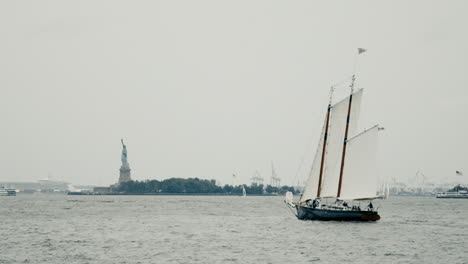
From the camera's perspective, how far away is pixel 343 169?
8938cm

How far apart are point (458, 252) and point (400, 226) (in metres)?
29.4

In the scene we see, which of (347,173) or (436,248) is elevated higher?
(347,173)

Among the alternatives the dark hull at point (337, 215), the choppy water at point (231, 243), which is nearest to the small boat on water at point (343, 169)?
the dark hull at point (337, 215)

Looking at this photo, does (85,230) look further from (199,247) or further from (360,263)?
(360,263)

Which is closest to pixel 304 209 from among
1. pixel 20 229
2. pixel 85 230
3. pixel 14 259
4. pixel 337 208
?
pixel 337 208

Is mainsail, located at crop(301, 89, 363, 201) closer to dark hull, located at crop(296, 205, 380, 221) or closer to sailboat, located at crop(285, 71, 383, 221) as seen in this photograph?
sailboat, located at crop(285, 71, 383, 221)

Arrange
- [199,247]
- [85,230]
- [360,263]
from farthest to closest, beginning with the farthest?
[85,230] → [199,247] → [360,263]

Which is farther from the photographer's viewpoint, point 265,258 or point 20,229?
point 20,229

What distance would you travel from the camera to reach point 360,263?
5081 centimetres

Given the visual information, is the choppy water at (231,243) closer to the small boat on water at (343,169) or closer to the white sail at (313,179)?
the small boat on water at (343,169)

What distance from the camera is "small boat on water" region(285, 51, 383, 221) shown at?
8638 centimetres

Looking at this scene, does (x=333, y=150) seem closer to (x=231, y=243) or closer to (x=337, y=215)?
(x=337, y=215)

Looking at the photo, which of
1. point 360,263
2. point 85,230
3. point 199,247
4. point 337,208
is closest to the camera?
point 360,263

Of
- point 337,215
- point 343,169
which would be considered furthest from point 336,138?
point 337,215
